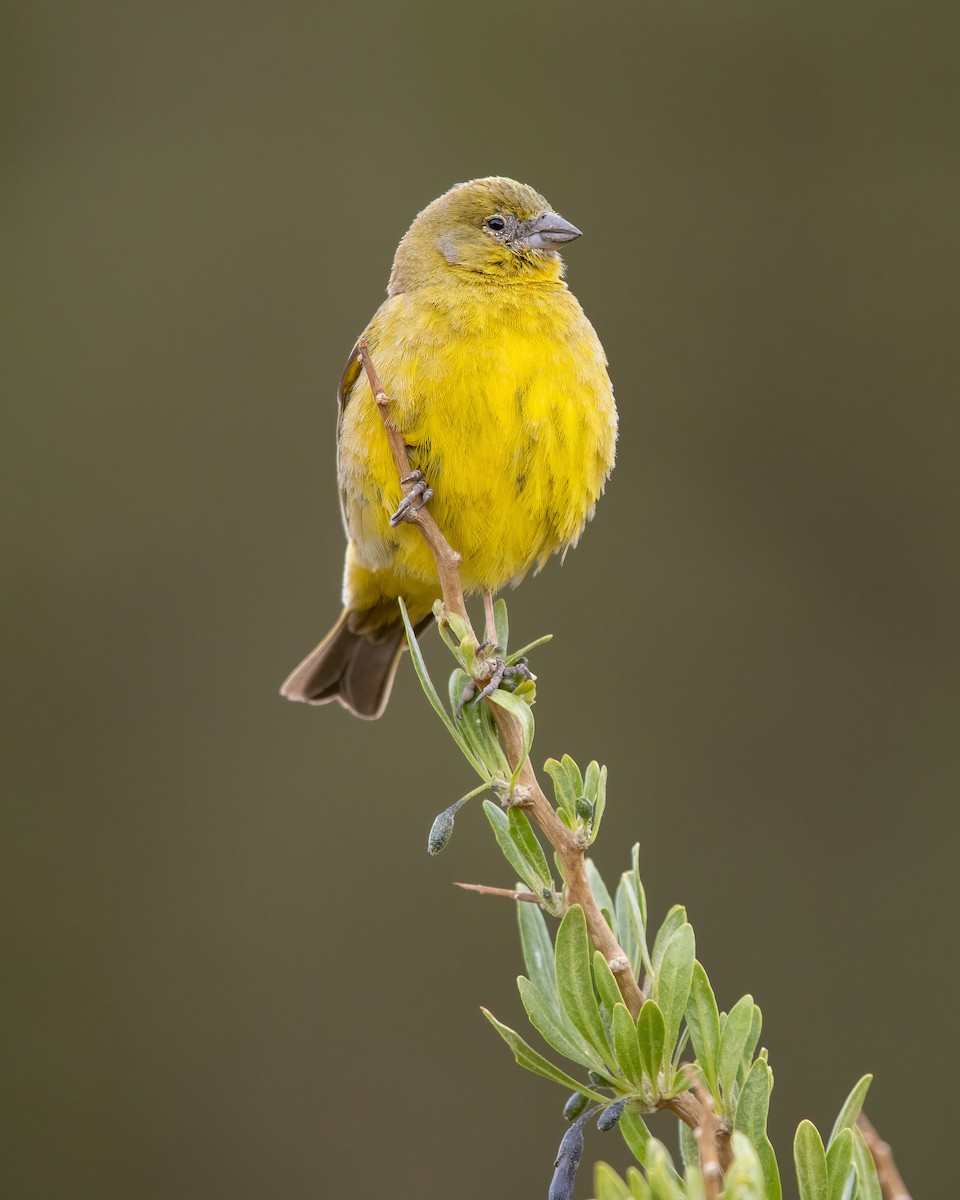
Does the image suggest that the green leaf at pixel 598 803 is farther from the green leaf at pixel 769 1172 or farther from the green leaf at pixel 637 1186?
the green leaf at pixel 637 1186

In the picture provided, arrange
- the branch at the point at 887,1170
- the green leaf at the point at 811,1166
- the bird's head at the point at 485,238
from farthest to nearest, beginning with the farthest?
1. the bird's head at the point at 485,238
2. the green leaf at the point at 811,1166
3. the branch at the point at 887,1170

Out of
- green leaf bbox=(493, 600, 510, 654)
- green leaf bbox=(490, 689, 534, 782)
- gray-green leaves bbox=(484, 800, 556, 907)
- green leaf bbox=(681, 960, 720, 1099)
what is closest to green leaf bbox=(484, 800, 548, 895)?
gray-green leaves bbox=(484, 800, 556, 907)

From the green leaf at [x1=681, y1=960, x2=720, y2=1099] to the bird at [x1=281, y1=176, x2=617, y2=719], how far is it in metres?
1.94

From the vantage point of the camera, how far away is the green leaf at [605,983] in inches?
52.6

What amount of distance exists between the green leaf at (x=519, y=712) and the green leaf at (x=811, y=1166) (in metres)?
0.54

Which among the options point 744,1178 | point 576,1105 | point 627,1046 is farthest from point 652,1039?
point 744,1178

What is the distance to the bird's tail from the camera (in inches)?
163

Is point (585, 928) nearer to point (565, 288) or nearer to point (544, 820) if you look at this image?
point (544, 820)

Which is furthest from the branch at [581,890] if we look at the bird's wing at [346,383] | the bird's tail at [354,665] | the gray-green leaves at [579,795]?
the bird's tail at [354,665]

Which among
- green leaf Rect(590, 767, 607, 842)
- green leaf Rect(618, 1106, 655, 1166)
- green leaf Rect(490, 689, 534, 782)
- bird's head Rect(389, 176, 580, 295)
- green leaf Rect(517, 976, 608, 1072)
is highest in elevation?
bird's head Rect(389, 176, 580, 295)

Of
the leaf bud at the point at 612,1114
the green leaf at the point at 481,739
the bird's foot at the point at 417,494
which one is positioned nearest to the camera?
the leaf bud at the point at 612,1114

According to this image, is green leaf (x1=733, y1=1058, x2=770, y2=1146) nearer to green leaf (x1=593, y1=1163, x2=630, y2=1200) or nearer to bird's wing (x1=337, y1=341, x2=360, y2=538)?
green leaf (x1=593, y1=1163, x2=630, y2=1200)

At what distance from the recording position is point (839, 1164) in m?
1.25

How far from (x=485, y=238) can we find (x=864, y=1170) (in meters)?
3.09
